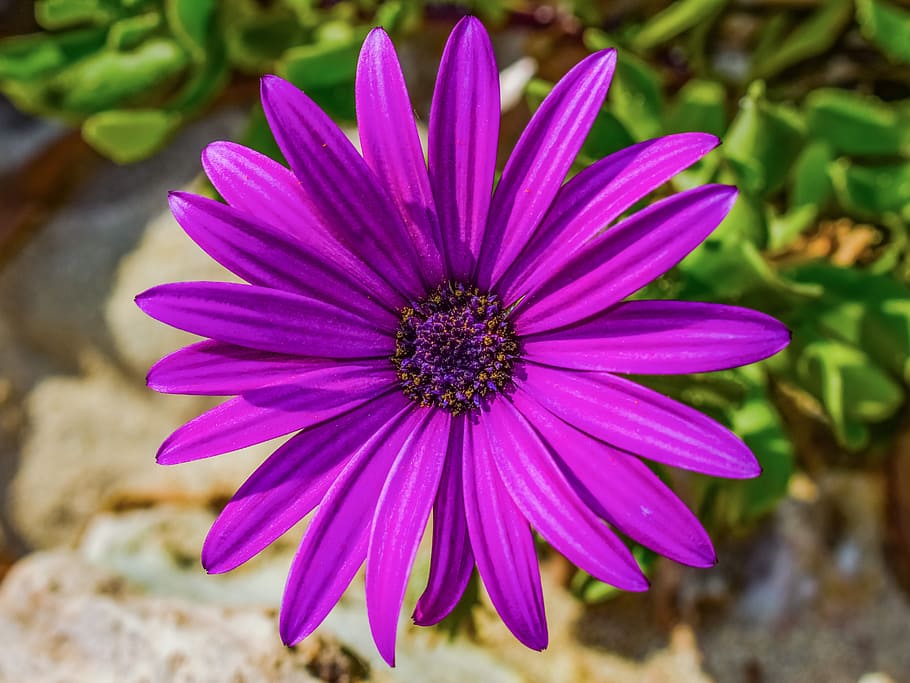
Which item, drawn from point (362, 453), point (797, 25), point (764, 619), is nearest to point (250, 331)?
point (362, 453)

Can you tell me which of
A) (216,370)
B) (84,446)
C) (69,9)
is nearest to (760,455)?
(216,370)

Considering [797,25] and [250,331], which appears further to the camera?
[797,25]

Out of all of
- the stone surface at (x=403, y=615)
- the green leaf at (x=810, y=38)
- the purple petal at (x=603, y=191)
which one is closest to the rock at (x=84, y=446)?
the stone surface at (x=403, y=615)

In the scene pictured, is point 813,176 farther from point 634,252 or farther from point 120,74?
point 120,74

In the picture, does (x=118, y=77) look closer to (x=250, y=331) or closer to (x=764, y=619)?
(x=250, y=331)

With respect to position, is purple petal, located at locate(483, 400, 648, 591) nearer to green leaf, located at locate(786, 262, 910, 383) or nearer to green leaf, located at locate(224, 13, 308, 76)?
green leaf, located at locate(786, 262, 910, 383)

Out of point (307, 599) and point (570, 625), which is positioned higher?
point (307, 599)
